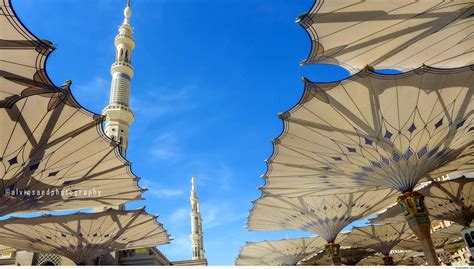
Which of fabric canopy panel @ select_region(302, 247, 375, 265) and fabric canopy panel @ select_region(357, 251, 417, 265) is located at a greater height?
fabric canopy panel @ select_region(302, 247, 375, 265)

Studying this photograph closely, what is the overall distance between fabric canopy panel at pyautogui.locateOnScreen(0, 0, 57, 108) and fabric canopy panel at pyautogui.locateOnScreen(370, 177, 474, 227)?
18888mm

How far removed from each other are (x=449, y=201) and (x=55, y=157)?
825 inches

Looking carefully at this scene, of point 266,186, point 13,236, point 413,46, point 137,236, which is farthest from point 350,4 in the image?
point 13,236

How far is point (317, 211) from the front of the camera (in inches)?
835

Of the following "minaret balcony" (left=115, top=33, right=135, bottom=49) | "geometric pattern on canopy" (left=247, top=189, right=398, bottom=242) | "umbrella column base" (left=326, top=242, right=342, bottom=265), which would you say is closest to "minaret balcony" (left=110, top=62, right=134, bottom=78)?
"minaret balcony" (left=115, top=33, right=135, bottom=49)

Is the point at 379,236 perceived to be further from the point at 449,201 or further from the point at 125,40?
the point at 125,40

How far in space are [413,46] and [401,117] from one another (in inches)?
100

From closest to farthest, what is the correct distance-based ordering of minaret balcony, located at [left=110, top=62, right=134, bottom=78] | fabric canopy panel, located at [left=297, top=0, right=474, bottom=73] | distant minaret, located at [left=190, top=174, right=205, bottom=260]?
fabric canopy panel, located at [left=297, top=0, right=474, bottom=73]
minaret balcony, located at [left=110, top=62, right=134, bottom=78]
distant minaret, located at [left=190, top=174, right=205, bottom=260]

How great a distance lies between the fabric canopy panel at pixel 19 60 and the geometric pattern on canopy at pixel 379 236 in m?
23.9

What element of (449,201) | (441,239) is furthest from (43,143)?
(441,239)

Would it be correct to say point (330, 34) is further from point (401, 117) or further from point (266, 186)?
point (266, 186)

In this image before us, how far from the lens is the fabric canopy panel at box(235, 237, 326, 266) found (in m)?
30.0

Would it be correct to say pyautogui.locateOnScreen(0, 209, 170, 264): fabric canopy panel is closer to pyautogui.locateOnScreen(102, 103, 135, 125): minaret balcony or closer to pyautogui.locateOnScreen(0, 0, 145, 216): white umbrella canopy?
pyautogui.locateOnScreen(0, 0, 145, 216): white umbrella canopy

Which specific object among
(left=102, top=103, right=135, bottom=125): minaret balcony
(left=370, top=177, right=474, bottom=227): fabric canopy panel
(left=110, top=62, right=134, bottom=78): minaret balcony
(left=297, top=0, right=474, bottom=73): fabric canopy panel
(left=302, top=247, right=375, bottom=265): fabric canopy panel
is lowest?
(left=302, top=247, right=375, bottom=265): fabric canopy panel
